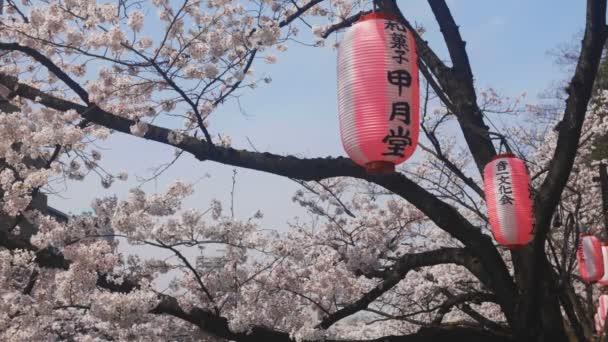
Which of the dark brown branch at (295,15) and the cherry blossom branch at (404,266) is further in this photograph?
the dark brown branch at (295,15)

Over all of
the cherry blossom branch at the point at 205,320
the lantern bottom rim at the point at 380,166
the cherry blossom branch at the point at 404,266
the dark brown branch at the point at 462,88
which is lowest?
the cherry blossom branch at the point at 205,320

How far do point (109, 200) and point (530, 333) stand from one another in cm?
407

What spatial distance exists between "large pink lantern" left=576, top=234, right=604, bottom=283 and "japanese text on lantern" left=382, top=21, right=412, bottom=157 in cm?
560

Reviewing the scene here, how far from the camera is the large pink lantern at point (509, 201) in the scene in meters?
5.31

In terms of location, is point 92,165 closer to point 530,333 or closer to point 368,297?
point 368,297

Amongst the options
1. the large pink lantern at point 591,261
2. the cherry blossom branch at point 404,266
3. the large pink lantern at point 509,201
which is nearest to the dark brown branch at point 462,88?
the large pink lantern at point 509,201

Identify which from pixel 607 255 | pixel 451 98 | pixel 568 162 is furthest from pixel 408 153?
pixel 607 255

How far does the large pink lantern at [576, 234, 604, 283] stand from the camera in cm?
838

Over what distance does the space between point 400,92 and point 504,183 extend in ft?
6.60

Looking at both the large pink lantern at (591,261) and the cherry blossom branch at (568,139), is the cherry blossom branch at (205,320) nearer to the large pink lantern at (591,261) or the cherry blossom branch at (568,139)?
the cherry blossom branch at (568,139)

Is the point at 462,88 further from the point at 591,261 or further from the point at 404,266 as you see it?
the point at 591,261

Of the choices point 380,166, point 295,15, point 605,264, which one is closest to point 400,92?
point 380,166

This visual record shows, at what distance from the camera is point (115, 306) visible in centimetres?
459

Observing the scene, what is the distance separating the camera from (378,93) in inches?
155
